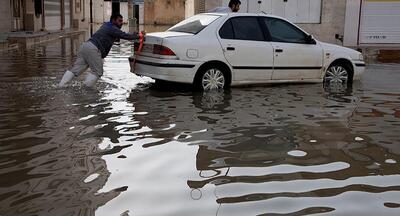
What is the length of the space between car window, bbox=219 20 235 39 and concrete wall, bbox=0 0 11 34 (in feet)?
51.9

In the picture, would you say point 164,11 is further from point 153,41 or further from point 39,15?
point 153,41

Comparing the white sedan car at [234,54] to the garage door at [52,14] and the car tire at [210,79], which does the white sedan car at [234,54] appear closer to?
the car tire at [210,79]

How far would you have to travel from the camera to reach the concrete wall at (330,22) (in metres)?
18.8

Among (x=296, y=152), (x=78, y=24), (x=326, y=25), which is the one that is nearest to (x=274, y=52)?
(x=296, y=152)

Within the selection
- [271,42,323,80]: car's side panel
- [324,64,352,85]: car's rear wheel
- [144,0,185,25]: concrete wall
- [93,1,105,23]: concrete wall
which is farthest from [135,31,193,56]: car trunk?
[144,0,185,25]: concrete wall

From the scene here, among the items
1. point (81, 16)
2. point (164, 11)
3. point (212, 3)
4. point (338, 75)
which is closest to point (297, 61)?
point (338, 75)

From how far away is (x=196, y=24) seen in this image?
9.93 meters

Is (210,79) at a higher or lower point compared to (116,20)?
lower

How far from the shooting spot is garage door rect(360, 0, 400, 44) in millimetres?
18859

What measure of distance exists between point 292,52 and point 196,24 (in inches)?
74.9

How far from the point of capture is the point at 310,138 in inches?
255

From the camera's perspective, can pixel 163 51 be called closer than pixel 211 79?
Yes

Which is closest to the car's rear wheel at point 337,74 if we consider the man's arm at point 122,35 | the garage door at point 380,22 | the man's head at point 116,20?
the man's arm at point 122,35

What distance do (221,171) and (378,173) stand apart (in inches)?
59.2
